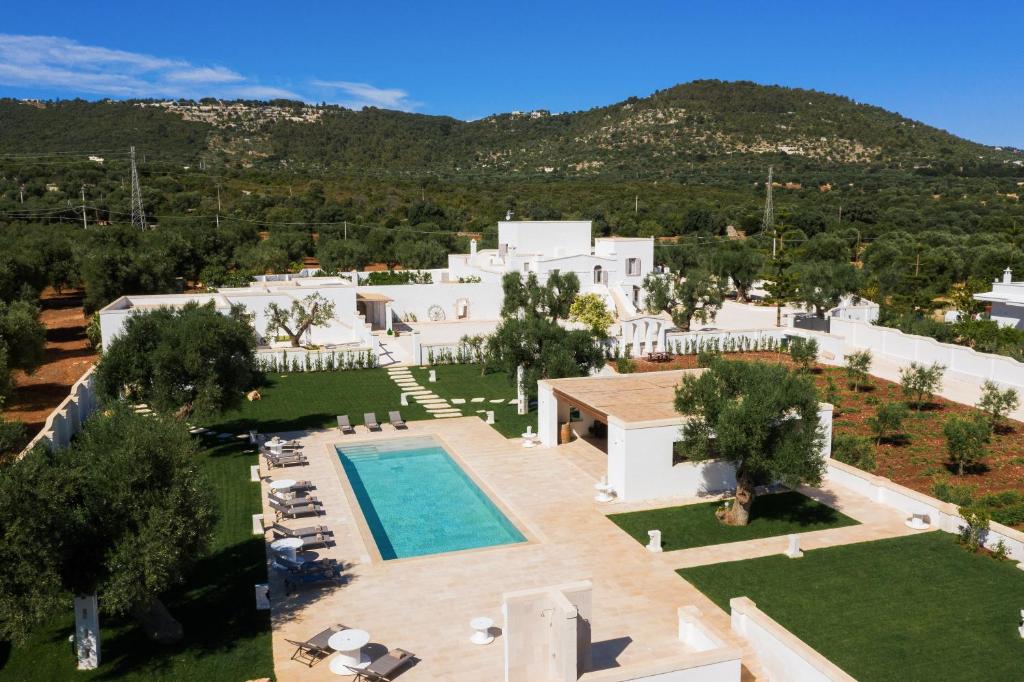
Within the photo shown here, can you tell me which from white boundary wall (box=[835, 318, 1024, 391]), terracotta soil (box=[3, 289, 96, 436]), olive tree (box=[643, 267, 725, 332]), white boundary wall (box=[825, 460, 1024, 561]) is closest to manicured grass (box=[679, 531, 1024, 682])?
white boundary wall (box=[825, 460, 1024, 561])

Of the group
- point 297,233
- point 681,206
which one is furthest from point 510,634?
point 681,206

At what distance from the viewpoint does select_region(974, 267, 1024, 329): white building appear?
1196 inches

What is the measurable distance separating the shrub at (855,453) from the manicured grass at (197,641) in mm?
12724

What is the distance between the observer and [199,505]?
1008 cm

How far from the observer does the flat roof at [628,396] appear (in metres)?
16.2

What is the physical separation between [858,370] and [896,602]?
1557 cm

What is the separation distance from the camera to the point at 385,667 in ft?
30.8

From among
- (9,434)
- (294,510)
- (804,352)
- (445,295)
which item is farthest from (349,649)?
(445,295)

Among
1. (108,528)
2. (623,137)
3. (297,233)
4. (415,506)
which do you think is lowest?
(415,506)

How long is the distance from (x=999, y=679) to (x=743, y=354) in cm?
2295

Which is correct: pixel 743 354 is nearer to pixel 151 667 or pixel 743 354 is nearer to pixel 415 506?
pixel 415 506

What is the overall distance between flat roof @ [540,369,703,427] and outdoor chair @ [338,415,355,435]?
18.1 ft

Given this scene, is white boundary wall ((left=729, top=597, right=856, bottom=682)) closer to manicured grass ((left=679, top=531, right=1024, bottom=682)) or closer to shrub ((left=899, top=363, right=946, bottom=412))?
manicured grass ((left=679, top=531, right=1024, bottom=682))

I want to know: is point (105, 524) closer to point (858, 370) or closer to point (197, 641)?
point (197, 641)
